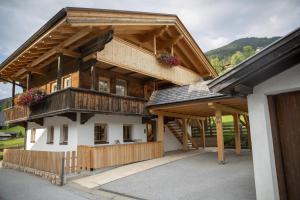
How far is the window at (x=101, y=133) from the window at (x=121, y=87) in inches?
106

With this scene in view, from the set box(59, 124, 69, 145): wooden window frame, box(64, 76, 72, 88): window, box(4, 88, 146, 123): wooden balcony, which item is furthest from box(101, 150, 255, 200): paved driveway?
box(64, 76, 72, 88): window

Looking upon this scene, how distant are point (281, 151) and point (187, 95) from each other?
287 inches

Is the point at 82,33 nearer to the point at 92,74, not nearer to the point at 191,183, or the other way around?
the point at 92,74

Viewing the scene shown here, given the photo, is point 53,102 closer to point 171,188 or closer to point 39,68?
point 39,68

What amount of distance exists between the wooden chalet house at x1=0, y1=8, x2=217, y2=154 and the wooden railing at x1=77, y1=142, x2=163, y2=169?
1309 millimetres

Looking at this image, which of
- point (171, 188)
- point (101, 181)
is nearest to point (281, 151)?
point (171, 188)

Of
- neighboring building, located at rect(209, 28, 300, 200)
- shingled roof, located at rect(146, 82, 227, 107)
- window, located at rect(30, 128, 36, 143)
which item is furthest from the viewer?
window, located at rect(30, 128, 36, 143)

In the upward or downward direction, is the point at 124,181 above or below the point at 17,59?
below

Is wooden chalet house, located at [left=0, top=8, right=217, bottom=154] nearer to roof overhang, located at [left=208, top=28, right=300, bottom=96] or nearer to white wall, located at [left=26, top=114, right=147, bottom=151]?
white wall, located at [left=26, top=114, right=147, bottom=151]

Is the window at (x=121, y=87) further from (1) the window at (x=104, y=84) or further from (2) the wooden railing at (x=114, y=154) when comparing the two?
(2) the wooden railing at (x=114, y=154)

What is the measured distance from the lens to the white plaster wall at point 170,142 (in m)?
18.3

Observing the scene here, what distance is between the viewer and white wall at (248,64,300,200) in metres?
4.94

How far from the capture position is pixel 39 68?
52.7ft

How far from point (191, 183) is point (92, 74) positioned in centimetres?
726
